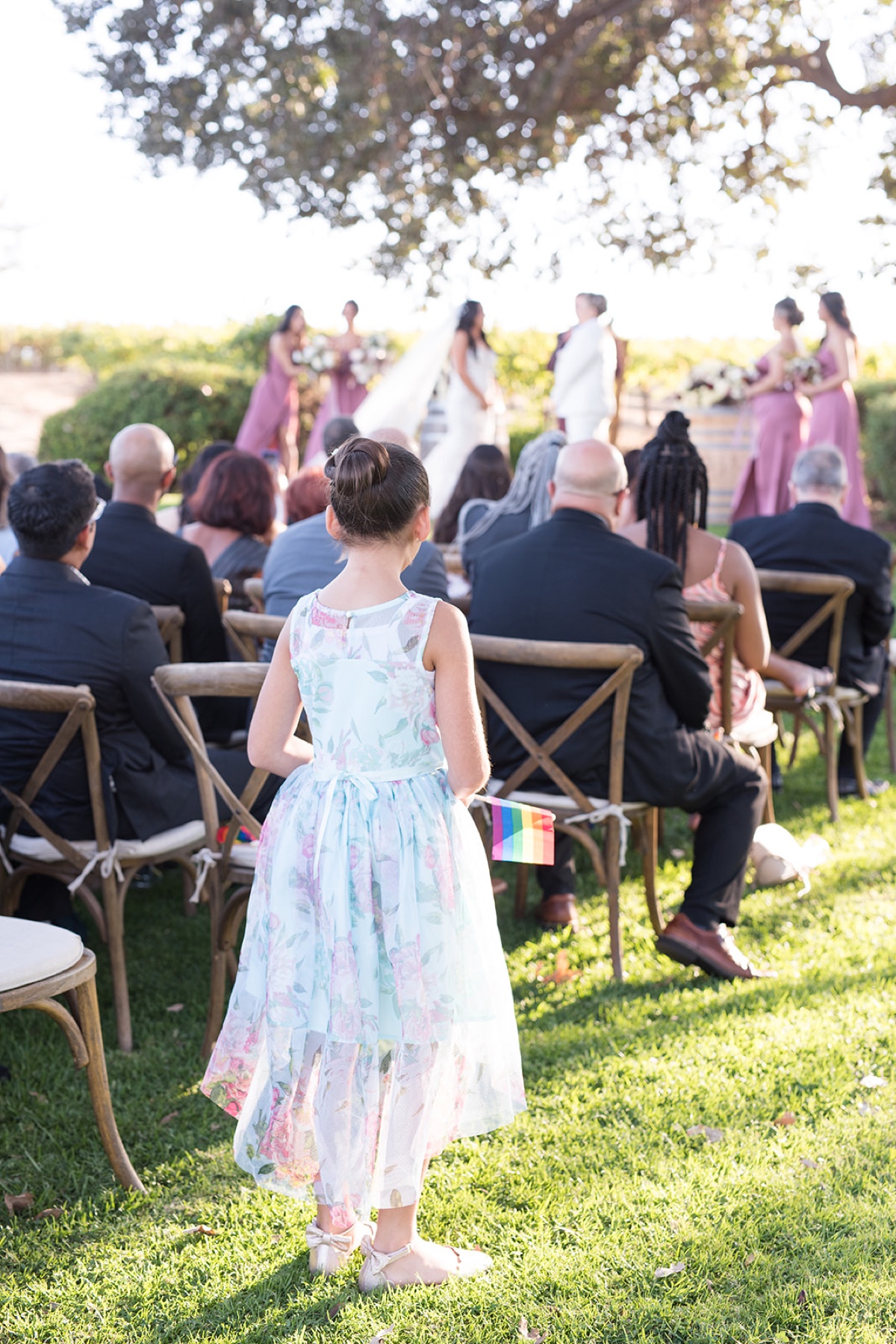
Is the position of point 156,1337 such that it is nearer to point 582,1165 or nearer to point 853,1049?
point 582,1165

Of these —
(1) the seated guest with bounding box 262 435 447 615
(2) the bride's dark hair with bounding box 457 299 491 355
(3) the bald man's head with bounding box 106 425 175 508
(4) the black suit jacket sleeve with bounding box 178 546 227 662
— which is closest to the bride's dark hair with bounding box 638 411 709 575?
(1) the seated guest with bounding box 262 435 447 615

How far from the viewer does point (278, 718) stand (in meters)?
2.47

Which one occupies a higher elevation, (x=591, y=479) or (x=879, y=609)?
(x=591, y=479)

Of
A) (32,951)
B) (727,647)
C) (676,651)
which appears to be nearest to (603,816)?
(676,651)

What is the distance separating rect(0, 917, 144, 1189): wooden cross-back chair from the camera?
2.46 metres

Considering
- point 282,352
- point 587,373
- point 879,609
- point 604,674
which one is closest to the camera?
point 604,674

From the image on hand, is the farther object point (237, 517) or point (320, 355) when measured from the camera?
point (320, 355)

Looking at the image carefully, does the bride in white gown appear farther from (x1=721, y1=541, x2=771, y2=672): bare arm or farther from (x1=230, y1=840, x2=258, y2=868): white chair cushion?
(x1=230, y1=840, x2=258, y2=868): white chair cushion

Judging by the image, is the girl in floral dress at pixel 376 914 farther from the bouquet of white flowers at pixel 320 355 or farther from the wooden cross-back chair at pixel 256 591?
the bouquet of white flowers at pixel 320 355

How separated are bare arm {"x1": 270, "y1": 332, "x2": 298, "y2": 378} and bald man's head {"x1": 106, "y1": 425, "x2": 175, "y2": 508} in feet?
22.7

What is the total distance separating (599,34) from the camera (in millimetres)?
10477

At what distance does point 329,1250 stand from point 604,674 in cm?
182

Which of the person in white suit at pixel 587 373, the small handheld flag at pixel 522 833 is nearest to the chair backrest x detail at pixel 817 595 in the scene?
the small handheld flag at pixel 522 833
